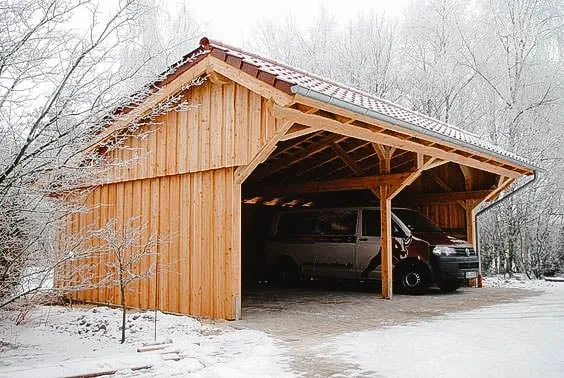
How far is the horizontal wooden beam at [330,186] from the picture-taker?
10.1m

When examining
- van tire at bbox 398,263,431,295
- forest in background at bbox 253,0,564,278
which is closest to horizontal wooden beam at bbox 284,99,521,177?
van tire at bbox 398,263,431,295

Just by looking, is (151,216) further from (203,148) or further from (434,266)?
(434,266)

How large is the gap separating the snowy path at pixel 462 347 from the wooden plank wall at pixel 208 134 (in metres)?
2.95

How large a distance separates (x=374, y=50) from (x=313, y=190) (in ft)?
31.0

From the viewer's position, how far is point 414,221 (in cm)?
1178

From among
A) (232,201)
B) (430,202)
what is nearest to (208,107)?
(232,201)

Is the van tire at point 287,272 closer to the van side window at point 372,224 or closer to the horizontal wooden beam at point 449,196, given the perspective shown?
the van side window at point 372,224

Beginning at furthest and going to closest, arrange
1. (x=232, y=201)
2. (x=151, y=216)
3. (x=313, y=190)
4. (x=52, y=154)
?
(x=313, y=190)
(x=151, y=216)
(x=232, y=201)
(x=52, y=154)

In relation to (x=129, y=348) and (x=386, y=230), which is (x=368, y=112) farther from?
(x=129, y=348)

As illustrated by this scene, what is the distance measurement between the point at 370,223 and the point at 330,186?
122 cm

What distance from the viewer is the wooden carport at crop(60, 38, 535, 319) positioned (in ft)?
23.2

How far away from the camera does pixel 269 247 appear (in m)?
13.4

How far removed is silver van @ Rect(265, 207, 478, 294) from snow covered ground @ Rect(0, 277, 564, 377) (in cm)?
259

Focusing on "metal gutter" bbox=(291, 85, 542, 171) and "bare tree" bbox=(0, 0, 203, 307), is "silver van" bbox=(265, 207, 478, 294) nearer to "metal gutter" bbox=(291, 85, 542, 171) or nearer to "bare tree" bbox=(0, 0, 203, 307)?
"metal gutter" bbox=(291, 85, 542, 171)
